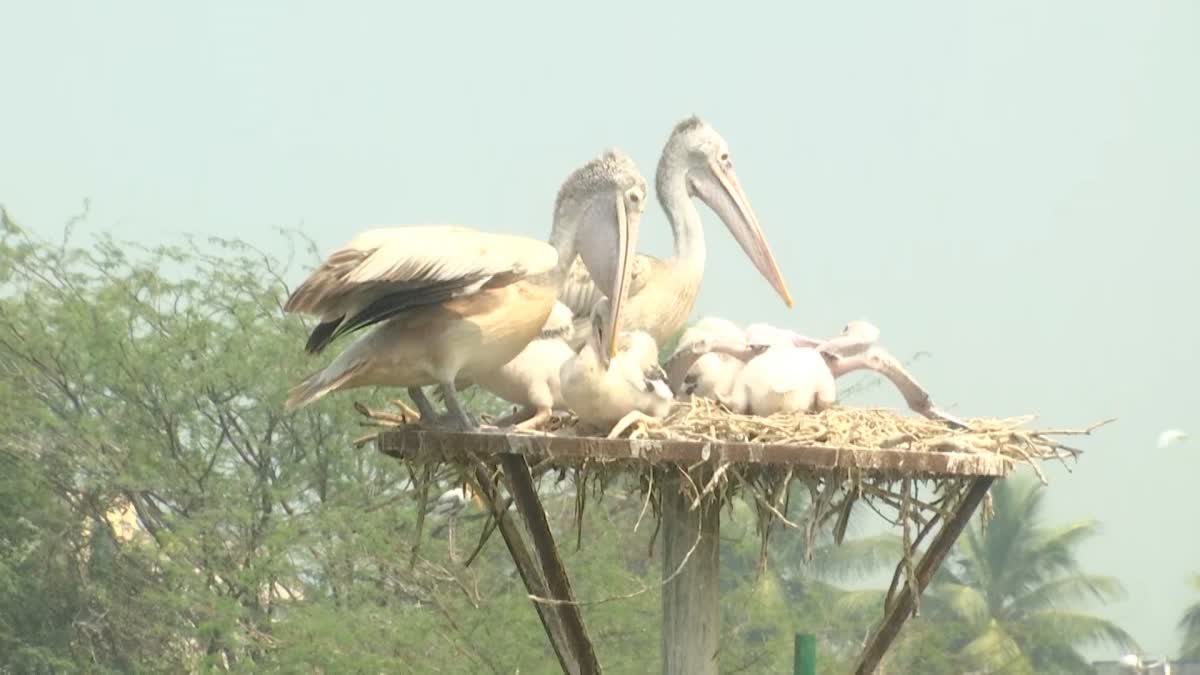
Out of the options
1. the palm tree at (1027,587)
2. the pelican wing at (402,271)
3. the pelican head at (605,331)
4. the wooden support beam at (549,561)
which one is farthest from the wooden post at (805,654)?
the palm tree at (1027,587)

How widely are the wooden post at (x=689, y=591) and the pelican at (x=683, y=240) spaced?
1.84 ft

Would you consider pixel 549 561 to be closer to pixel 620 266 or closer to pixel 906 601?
pixel 620 266

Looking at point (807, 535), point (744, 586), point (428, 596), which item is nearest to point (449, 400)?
point (807, 535)

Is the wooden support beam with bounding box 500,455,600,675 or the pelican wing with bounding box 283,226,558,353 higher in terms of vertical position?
the pelican wing with bounding box 283,226,558,353

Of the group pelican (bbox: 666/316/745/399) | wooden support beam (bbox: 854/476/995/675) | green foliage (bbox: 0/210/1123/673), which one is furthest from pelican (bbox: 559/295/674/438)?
green foliage (bbox: 0/210/1123/673)

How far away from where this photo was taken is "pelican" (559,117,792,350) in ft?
17.8

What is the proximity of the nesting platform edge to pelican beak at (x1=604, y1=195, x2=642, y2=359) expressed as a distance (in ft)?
1.18

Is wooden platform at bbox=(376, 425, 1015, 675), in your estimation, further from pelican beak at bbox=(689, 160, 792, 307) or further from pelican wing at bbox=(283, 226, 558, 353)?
pelican beak at bbox=(689, 160, 792, 307)

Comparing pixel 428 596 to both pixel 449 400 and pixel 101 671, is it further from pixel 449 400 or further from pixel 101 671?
pixel 449 400

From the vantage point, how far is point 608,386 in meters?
4.61

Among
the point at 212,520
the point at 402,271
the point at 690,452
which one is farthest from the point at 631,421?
the point at 212,520

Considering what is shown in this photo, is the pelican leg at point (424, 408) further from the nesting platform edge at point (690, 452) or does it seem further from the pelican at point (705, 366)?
the pelican at point (705, 366)

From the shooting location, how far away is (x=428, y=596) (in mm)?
17688

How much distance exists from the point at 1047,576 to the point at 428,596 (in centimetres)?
1774
